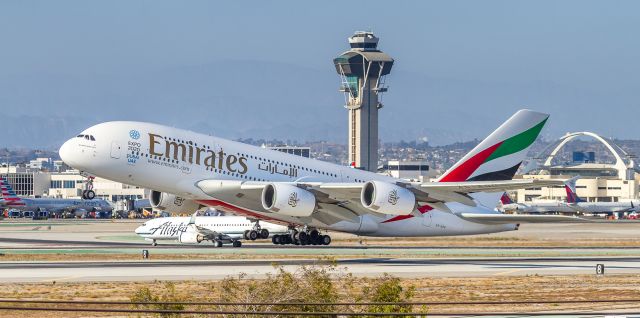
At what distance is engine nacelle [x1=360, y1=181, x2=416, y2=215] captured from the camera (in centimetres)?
6012

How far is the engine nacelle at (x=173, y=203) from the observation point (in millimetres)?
69206

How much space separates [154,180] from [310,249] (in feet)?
50.9

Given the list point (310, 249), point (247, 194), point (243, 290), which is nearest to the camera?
point (243, 290)

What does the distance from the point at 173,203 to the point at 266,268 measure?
14040 millimetres

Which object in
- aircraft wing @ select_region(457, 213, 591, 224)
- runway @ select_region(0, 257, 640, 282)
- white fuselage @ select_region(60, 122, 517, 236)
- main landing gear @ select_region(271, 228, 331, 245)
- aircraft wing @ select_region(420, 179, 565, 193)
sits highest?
→ white fuselage @ select_region(60, 122, 517, 236)

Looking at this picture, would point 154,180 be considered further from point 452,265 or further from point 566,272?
point 566,272

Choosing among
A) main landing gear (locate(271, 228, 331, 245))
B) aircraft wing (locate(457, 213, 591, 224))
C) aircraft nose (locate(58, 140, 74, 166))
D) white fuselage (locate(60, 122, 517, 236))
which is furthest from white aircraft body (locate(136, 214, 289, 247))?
aircraft nose (locate(58, 140, 74, 166))

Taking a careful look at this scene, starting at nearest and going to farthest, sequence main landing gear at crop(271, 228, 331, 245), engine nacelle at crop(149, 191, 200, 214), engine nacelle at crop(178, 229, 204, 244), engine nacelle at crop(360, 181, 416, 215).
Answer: engine nacelle at crop(360, 181, 416, 215) → engine nacelle at crop(149, 191, 200, 214) → main landing gear at crop(271, 228, 331, 245) → engine nacelle at crop(178, 229, 204, 244)

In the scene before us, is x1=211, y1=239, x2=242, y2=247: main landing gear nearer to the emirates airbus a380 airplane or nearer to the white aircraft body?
the white aircraft body

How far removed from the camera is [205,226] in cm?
9794

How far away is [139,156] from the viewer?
6197 centimetres

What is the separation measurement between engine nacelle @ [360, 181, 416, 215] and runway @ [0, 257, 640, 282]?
2.85 m

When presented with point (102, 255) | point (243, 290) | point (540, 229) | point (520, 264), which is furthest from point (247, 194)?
point (540, 229)

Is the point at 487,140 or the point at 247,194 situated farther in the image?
the point at 487,140
